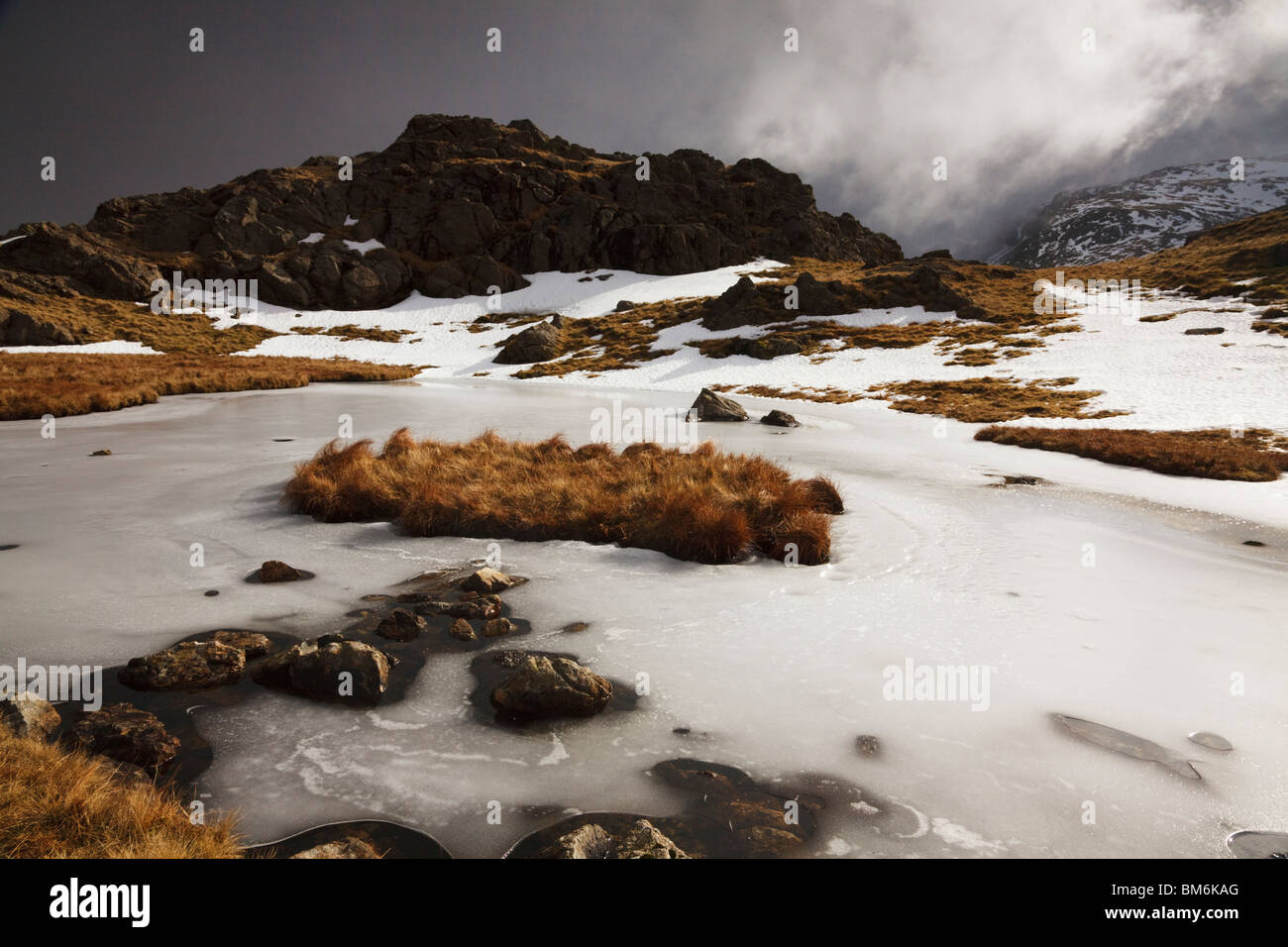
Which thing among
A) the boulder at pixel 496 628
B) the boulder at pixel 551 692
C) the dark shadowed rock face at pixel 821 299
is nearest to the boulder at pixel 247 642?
the boulder at pixel 496 628

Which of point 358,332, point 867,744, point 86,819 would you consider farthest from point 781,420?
point 358,332

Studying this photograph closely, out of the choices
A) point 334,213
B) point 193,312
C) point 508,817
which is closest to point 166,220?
point 334,213

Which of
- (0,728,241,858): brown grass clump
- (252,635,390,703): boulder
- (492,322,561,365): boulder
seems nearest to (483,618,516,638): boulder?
(252,635,390,703): boulder

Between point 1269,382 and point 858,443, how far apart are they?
2170 cm

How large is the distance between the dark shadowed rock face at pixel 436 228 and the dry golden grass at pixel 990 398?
2752 inches

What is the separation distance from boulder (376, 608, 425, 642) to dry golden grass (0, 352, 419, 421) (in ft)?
79.2

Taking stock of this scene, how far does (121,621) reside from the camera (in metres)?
5.88

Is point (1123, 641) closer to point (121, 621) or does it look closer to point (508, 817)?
point (508, 817)

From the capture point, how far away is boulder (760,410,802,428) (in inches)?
899

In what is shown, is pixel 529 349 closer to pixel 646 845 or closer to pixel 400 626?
pixel 400 626

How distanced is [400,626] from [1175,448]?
18.7 m

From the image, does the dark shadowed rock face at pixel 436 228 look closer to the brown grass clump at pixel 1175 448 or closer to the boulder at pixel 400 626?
the brown grass clump at pixel 1175 448

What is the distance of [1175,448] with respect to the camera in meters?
15.4

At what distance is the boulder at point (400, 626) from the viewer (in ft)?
19.2
